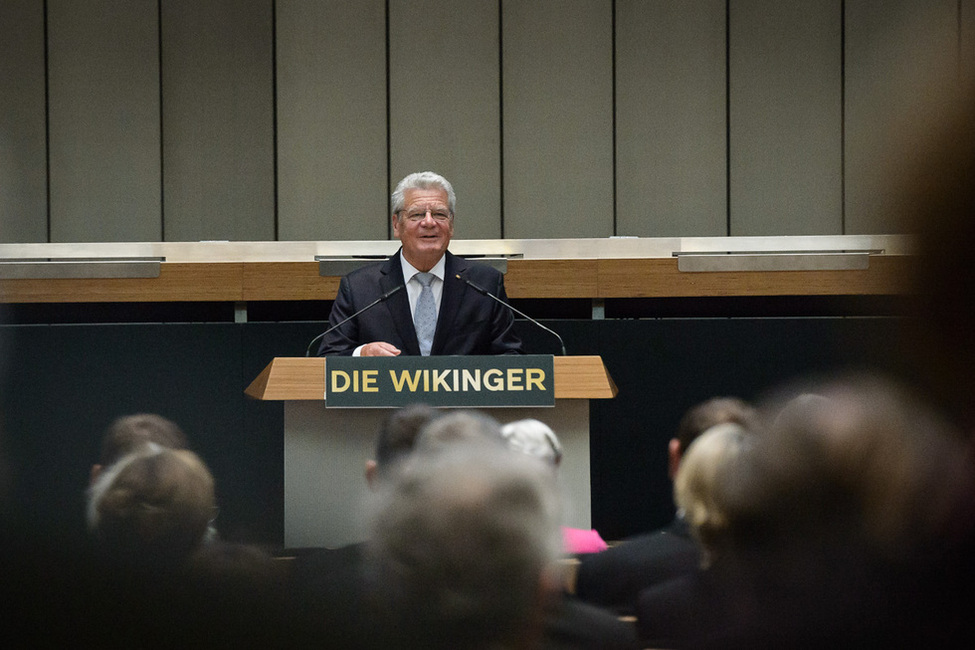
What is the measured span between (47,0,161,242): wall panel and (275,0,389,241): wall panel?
2.79 ft

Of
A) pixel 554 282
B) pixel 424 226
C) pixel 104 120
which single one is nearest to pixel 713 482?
pixel 424 226

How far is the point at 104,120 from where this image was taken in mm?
6445

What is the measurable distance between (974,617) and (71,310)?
4.04m

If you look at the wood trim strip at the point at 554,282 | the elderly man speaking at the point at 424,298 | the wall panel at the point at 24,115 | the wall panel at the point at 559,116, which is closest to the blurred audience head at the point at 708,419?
the elderly man speaking at the point at 424,298

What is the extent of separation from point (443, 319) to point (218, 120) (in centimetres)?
392

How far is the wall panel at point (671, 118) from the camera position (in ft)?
21.2

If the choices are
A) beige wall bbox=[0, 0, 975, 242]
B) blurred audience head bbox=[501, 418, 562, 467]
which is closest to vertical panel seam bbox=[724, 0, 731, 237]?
beige wall bbox=[0, 0, 975, 242]

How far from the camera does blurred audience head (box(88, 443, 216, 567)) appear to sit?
663 millimetres

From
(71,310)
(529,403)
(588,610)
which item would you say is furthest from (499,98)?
(588,610)

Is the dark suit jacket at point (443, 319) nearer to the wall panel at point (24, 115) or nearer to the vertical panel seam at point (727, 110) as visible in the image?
the vertical panel seam at point (727, 110)

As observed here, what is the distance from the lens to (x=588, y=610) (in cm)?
73

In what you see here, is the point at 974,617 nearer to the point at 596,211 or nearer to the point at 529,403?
the point at 529,403

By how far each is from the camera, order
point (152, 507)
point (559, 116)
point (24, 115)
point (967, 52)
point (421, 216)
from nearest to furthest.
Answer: point (967, 52)
point (152, 507)
point (421, 216)
point (24, 115)
point (559, 116)

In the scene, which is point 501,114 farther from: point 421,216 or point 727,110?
point 421,216
